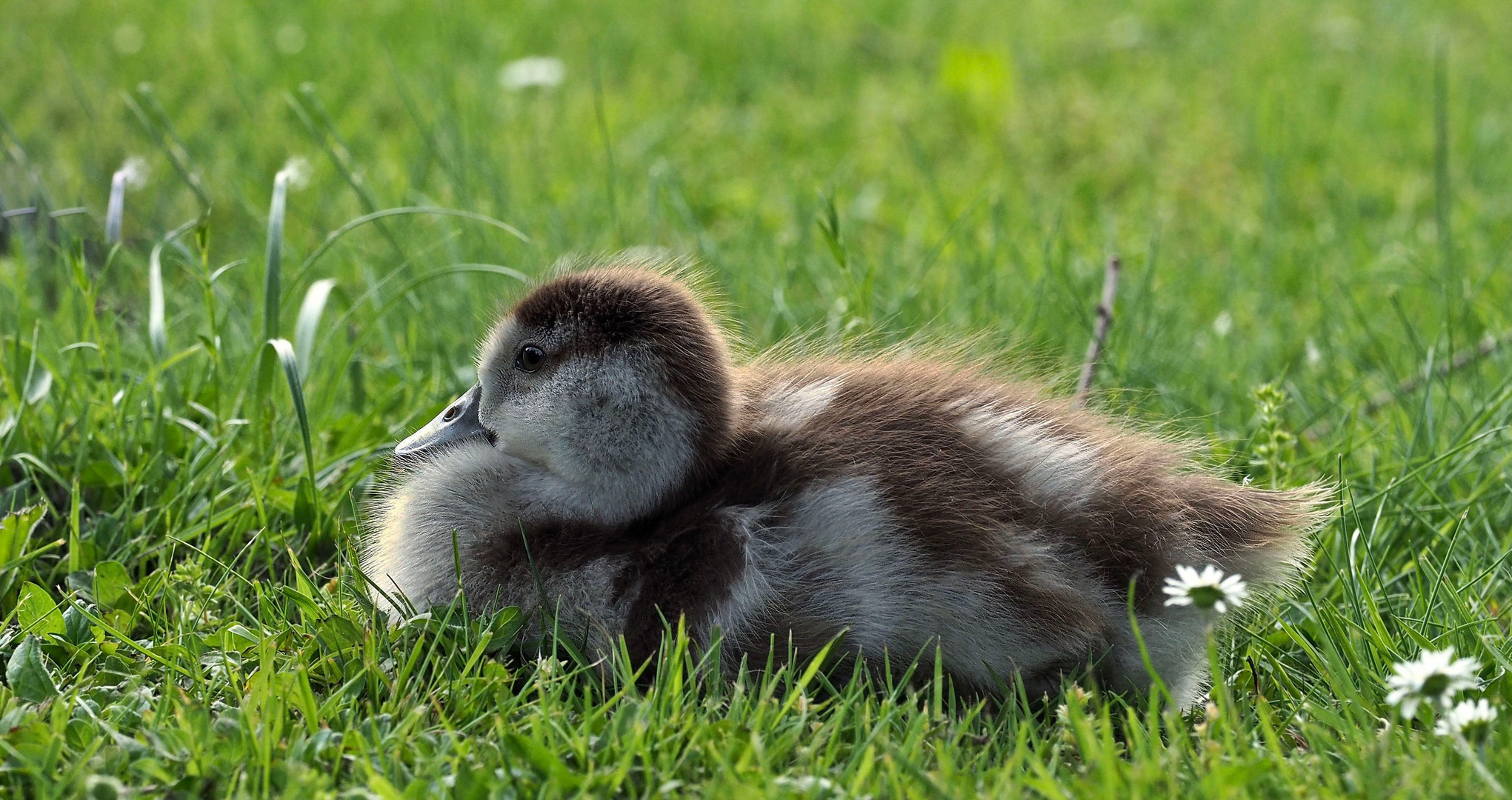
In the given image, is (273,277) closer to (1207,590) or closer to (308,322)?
(308,322)

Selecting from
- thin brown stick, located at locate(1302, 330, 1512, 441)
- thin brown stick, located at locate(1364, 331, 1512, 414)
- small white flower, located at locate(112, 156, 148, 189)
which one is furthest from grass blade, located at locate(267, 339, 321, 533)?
thin brown stick, located at locate(1364, 331, 1512, 414)

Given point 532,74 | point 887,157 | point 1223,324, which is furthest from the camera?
point 532,74

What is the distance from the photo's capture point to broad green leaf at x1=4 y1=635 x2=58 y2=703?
2.59 m

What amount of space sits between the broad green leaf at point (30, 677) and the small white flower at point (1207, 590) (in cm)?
194

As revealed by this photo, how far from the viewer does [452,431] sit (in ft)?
9.72

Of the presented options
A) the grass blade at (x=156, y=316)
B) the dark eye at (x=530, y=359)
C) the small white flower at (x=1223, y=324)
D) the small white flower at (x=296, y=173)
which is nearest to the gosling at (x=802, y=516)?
the dark eye at (x=530, y=359)

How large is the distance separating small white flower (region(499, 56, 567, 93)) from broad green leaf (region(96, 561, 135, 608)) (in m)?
4.52

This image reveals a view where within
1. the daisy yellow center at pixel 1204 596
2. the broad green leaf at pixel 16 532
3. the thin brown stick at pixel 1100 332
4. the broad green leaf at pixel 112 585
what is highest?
the broad green leaf at pixel 16 532

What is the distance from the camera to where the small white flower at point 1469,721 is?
2.24 metres

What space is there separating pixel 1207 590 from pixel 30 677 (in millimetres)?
2030

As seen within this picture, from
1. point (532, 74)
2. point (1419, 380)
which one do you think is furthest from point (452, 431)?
point (532, 74)

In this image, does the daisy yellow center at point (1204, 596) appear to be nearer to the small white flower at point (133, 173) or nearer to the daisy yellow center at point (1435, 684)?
the daisy yellow center at point (1435, 684)

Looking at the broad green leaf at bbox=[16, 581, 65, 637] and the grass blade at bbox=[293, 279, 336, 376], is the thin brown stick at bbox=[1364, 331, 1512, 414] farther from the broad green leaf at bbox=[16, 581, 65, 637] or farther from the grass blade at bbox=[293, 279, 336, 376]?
the broad green leaf at bbox=[16, 581, 65, 637]

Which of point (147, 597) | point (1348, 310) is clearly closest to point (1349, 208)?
point (1348, 310)
